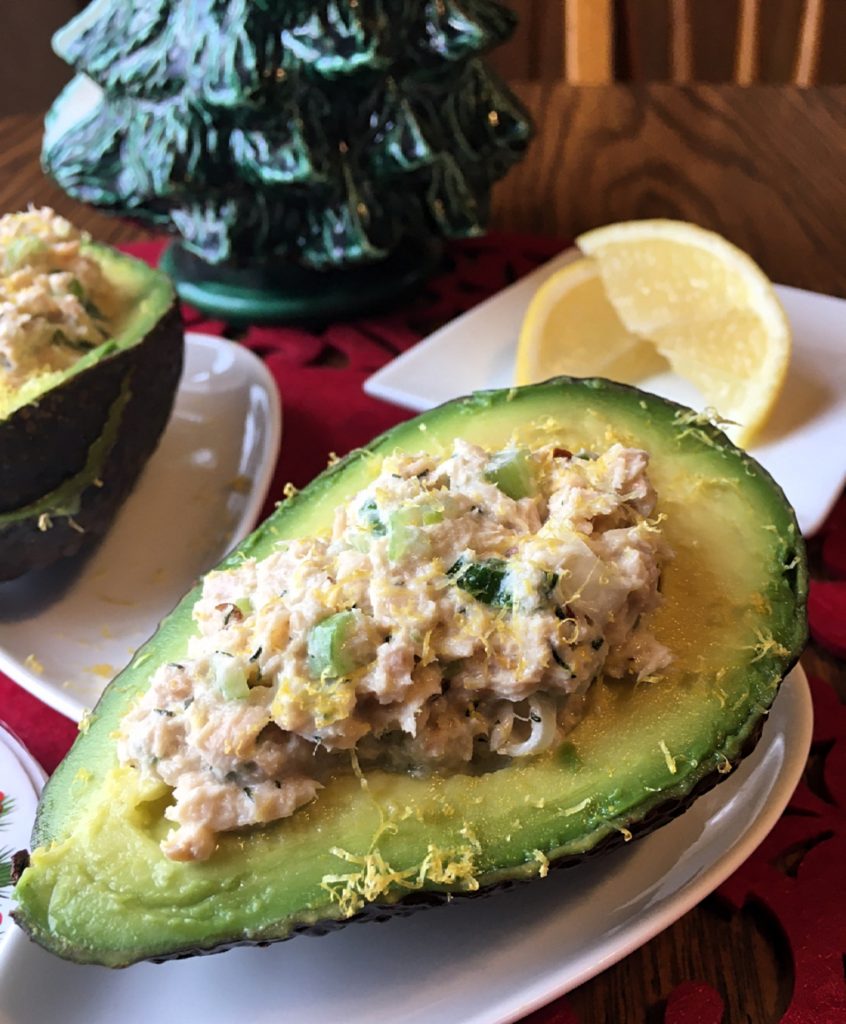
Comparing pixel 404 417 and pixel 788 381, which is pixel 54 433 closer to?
pixel 404 417

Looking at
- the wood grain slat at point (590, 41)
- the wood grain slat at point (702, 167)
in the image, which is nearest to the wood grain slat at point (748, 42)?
the wood grain slat at point (590, 41)

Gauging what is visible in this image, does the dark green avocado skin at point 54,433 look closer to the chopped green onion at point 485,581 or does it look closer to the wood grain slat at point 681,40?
the chopped green onion at point 485,581

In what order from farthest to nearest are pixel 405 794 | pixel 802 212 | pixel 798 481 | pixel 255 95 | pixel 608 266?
pixel 802 212, pixel 608 266, pixel 255 95, pixel 798 481, pixel 405 794

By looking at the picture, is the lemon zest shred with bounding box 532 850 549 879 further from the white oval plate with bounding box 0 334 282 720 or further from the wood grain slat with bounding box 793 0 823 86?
the wood grain slat with bounding box 793 0 823 86

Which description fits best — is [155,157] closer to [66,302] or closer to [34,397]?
[66,302]

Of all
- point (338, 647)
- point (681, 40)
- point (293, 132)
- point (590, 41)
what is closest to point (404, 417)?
point (293, 132)

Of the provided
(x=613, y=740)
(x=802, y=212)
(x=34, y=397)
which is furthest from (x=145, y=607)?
(x=802, y=212)
